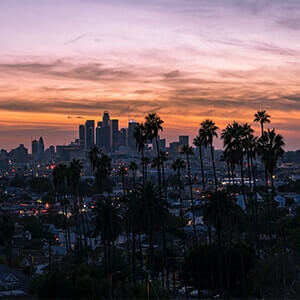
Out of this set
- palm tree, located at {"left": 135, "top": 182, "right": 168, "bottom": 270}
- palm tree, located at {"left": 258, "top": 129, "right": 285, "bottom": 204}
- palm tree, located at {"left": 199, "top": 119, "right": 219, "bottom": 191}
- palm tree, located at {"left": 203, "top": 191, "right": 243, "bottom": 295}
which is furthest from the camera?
palm tree, located at {"left": 199, "top": 119, "right": 219, "bottom": 191}

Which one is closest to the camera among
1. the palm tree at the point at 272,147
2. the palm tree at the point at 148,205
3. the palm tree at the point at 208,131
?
the palm tree at the point at 148,205

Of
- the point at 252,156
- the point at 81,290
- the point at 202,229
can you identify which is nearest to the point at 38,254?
the point at 202,229

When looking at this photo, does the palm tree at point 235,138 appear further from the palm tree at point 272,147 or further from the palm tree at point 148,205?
the palm tree at point 148,205

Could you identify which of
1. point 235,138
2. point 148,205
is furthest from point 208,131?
point 148,205

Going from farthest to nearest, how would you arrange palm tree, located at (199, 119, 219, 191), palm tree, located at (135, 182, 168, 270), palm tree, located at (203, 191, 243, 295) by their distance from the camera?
palm tree, located at (199, 119, 219, 191), palm tree, located at (135, 182, 168, 270), palm tree, located at (203, 191, 243, 295)

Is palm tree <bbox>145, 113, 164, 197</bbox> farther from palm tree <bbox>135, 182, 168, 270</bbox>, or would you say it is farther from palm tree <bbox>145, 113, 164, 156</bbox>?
palm tree <bbox>135, 182, 168, 270</bbox>

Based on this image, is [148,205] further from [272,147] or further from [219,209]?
[272,147]

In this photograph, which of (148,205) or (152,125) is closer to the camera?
(148,205)

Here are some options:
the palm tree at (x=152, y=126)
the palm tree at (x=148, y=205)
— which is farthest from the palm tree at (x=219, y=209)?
the palm tree at (x=152, y=126)

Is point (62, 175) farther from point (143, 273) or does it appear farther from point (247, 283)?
point (247, 283)

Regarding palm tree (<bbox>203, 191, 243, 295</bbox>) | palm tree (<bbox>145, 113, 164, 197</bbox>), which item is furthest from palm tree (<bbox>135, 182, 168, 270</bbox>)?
palm tree (<bbox>145, 113, 164, 197</bbox>)

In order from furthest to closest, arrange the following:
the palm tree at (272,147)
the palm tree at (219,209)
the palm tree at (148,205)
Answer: the palm tree at (272,147)
the palm tree at (148,205)
the palm tree at (219,209)
